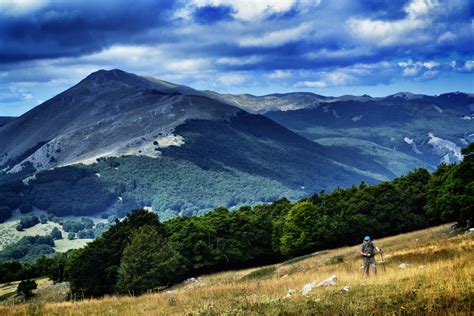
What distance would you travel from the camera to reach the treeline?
2992 inches

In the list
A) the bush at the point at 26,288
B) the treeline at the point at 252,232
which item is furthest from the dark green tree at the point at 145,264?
the bush at the point at 26,288

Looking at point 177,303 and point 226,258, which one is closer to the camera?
point 177,303

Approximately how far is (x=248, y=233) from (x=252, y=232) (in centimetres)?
154

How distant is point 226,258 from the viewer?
91375 millimetres

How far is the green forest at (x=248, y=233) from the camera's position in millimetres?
75625

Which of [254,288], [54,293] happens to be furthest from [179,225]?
[254,288]

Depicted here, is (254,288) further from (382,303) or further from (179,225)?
(179,225)

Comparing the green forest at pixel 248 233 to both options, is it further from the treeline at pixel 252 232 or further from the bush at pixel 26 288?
the bush at pixel 26 288

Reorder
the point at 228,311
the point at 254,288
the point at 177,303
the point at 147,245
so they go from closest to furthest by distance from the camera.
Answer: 1. the point at 228,311
2. the point at 177,303
3. the point at 254,288
4. the point at 147,245

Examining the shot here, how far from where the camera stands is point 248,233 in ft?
318

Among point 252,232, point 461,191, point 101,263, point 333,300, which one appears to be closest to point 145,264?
point 101,263

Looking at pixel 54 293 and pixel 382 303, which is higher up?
pixel 382 303

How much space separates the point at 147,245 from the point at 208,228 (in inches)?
994

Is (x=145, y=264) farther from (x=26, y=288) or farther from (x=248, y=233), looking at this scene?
(x=248, y=233)
